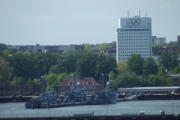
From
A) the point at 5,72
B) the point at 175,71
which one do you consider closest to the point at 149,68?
the point at 175,71

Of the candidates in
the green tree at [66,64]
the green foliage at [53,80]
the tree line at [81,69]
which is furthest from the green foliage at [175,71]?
the green foliage at [53,80]

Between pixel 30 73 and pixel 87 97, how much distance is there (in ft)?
31.1

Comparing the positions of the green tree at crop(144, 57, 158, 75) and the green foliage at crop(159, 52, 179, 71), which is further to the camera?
the green foliage at crop(159, 52, 179, 71)

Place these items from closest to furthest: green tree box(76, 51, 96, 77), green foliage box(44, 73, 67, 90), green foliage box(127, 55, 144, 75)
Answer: green foliage box(44, 73, 67, 90) < green tree box(76, 51, 96, 77) < green foliage box(127, 55, 144, 75)

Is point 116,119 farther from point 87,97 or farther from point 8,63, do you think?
point 8,63

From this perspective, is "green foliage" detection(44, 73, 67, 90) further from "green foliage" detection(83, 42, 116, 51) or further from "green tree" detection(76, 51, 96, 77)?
"green foliage" detection(83, 42, 116, 51)

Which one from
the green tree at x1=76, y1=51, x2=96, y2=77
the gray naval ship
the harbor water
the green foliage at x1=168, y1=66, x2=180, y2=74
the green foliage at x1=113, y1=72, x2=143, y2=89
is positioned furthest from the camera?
the green foliage at x1=168, y1=66, x2=180, y2=74

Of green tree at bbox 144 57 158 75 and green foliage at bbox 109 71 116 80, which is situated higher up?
green tree at bbox 144 57 158 75

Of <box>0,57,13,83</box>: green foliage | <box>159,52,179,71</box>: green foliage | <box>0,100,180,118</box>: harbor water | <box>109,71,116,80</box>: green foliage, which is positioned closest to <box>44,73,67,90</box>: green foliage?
<box>0,57,13,83</box>: green foliage

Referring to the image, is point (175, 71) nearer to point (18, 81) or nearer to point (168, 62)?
point (168, 62)

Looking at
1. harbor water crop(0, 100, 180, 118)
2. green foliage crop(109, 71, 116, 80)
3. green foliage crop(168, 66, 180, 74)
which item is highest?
green foliage crop(168, 66, 180, 74)

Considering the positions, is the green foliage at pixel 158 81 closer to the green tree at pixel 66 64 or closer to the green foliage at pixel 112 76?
the green foliage at pixel 112 76

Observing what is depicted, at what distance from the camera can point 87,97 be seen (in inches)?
1825

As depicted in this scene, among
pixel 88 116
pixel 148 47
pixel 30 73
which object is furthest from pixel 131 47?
pixel 88 116
